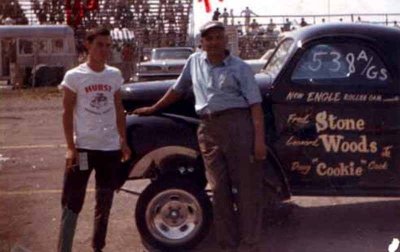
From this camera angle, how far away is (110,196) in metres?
6.98

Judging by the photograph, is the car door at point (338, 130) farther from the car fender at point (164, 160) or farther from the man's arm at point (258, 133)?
the man's arm at point (258, 133)

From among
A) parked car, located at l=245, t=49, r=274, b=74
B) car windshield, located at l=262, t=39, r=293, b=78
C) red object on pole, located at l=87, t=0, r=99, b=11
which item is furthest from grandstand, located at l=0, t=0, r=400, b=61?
car windshield, located at l=262, t=39, r=293, b=78

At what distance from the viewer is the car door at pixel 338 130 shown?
25.1ft

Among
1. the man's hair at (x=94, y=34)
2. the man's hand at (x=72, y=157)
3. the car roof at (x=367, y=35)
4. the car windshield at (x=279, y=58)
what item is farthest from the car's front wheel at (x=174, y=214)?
the car roof at (x=367, y=35)

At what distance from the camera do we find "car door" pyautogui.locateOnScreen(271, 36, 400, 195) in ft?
25.1

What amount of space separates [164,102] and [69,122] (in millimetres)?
993

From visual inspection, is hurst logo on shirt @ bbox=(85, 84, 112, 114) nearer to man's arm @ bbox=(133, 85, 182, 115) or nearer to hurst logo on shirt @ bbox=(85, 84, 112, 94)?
hurst logo on shirt @ bbox=(85, 84, 112, 94)

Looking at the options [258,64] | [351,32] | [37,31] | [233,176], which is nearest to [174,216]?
[233,176]

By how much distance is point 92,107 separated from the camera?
679 cm

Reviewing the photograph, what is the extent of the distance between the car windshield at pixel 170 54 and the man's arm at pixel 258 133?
22729 mm

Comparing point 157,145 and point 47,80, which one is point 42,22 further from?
point 157,145

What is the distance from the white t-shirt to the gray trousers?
0.71m

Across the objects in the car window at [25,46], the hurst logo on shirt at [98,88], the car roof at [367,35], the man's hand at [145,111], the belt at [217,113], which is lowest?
the car window at [25,46]

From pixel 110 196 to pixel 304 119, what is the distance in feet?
5.61
